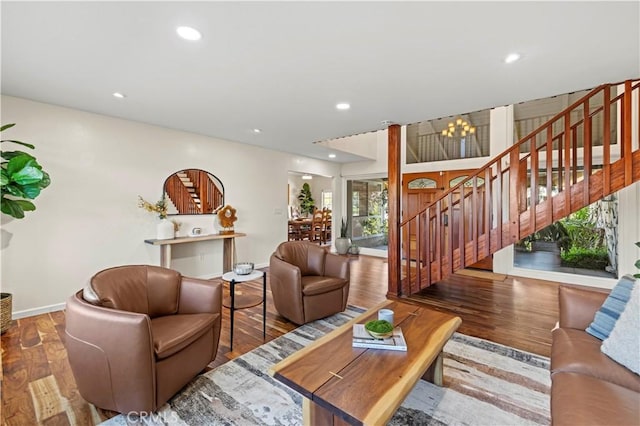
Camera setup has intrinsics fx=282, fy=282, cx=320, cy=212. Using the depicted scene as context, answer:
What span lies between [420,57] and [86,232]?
4.17 m

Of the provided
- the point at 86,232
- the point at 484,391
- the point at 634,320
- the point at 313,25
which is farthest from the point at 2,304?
the point at 634,320

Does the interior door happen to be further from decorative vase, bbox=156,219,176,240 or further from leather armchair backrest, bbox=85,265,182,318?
leather armchair backrest, bbox=85,265,182,318

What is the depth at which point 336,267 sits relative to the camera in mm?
3330

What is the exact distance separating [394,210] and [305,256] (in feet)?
4.72

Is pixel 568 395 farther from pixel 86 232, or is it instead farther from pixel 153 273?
pixel 86 232

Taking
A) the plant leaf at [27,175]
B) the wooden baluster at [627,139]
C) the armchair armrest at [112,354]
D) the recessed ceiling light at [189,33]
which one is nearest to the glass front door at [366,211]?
the wooden baluster at [627,139]

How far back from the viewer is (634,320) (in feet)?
4.83

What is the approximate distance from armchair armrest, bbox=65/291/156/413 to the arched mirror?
288 centimetres

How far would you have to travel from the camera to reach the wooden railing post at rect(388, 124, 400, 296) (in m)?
3.95

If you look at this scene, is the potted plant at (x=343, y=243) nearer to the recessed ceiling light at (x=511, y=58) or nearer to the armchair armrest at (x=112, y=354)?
the recessed ceiling light at (x=511, y=58)

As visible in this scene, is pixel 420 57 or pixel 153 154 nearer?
pixel 420 57

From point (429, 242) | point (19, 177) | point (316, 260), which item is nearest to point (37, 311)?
point (19, 177)

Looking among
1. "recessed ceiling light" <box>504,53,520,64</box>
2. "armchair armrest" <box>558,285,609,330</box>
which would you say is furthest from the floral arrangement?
"armchair armrest" <box>558,285,609,330</box>

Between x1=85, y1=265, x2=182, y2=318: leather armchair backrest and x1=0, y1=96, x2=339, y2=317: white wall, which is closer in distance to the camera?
x1=85, y1=265, x2=182, y2=318: leather armchair backrest
